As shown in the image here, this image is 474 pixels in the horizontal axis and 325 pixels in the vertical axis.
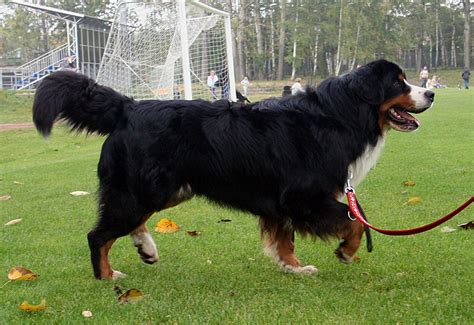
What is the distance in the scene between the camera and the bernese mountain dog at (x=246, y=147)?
4301mm

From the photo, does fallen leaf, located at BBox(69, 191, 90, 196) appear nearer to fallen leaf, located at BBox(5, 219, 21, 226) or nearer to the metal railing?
fallen leaf, located at BBox(5, 219, 21, 226)

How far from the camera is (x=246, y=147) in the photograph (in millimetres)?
4348

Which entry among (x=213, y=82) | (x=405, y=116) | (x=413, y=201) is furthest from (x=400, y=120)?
(x=213, y=82)

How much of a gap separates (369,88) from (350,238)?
118 centimetres

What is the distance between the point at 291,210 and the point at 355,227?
493 mm

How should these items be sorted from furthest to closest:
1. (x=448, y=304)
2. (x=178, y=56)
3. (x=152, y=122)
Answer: (x=178, y=56)
(x=152, y=122)
(x=448, y=304)

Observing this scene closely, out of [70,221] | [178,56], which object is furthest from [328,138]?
[178,56]

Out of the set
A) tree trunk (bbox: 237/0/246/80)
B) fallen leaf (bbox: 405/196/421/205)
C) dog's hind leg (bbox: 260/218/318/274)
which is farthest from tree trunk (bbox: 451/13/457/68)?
dog's hind leg (bbox: 260/218/318/274)

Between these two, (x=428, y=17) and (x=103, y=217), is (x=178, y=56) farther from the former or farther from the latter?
(x=428, y=17)

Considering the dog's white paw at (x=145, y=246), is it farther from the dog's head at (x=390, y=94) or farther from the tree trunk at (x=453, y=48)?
the tree trunk at (x=453, y=48)

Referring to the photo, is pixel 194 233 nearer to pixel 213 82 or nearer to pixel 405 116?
pixel 405 116

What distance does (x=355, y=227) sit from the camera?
166 inches

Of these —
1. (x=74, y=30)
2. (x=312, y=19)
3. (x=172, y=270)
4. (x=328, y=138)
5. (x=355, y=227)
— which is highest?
(x=312, y=19)

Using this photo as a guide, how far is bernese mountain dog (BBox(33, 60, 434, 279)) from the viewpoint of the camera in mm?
4301
